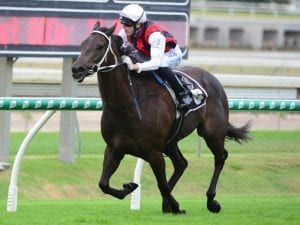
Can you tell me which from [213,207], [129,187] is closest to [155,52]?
[129,187]

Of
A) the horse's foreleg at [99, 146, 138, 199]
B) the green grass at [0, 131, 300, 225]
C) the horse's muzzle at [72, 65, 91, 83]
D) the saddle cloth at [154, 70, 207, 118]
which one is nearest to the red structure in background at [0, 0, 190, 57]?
the green grass at [0, 131, 300, 225]

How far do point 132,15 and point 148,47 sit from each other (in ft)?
1.19

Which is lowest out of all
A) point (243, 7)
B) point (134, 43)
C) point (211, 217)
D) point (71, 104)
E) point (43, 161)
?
point (243, 7)

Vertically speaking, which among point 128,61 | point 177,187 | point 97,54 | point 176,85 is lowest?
point 177,187

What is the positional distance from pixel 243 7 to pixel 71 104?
43.8 meters

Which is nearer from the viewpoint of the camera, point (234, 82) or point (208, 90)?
point (208, 90)

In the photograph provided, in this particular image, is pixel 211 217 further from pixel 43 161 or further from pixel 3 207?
pixel 43 161

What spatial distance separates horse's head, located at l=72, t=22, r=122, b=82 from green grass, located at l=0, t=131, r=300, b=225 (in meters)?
1.19

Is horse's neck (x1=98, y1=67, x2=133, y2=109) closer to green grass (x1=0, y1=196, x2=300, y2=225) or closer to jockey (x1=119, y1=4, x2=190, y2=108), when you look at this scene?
jockey (x1=119, y1=4, x2=190, y2=108)

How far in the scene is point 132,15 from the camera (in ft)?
28.3

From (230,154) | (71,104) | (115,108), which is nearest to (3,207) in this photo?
(71,104)

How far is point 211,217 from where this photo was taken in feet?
29.3

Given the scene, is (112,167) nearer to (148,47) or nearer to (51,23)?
(148,47)

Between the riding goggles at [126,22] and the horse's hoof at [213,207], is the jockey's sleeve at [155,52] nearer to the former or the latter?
the riding goggles at [126,22]
